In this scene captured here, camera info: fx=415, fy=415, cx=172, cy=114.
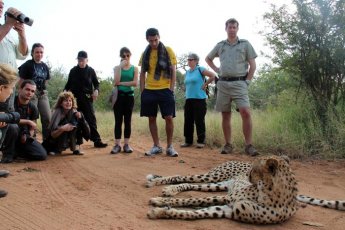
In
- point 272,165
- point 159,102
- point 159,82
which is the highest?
point 159,82

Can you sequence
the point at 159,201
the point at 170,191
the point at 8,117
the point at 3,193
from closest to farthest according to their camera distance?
the point at 8,117 → the point at 159,201 → the point at 3,193 → the point at 170,191

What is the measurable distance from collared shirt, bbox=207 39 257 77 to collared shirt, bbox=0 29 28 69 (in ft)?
10.6

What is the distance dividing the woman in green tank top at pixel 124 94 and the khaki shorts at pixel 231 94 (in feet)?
5.03

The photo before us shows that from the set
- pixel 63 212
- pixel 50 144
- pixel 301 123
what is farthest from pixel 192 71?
pixel 63 212

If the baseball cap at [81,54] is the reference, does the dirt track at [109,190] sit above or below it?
below

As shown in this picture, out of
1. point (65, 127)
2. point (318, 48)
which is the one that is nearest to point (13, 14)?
point (65, 127)

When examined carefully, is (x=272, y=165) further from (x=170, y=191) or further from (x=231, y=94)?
(x=231, y=94)

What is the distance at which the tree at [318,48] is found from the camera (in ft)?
25.5

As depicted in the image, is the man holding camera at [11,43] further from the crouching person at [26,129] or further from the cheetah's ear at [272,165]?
the cheetah's ear at [272,165]

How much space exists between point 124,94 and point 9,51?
2.32 meters

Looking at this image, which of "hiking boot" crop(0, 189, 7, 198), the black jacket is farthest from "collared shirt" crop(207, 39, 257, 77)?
"hiking boot" crop(0, 189, 7, 198)

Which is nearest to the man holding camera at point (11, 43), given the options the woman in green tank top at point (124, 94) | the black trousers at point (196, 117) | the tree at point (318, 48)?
the woman in green tank top at point (124, 94)

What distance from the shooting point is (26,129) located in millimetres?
6484

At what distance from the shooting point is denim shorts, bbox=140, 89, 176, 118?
692cm
